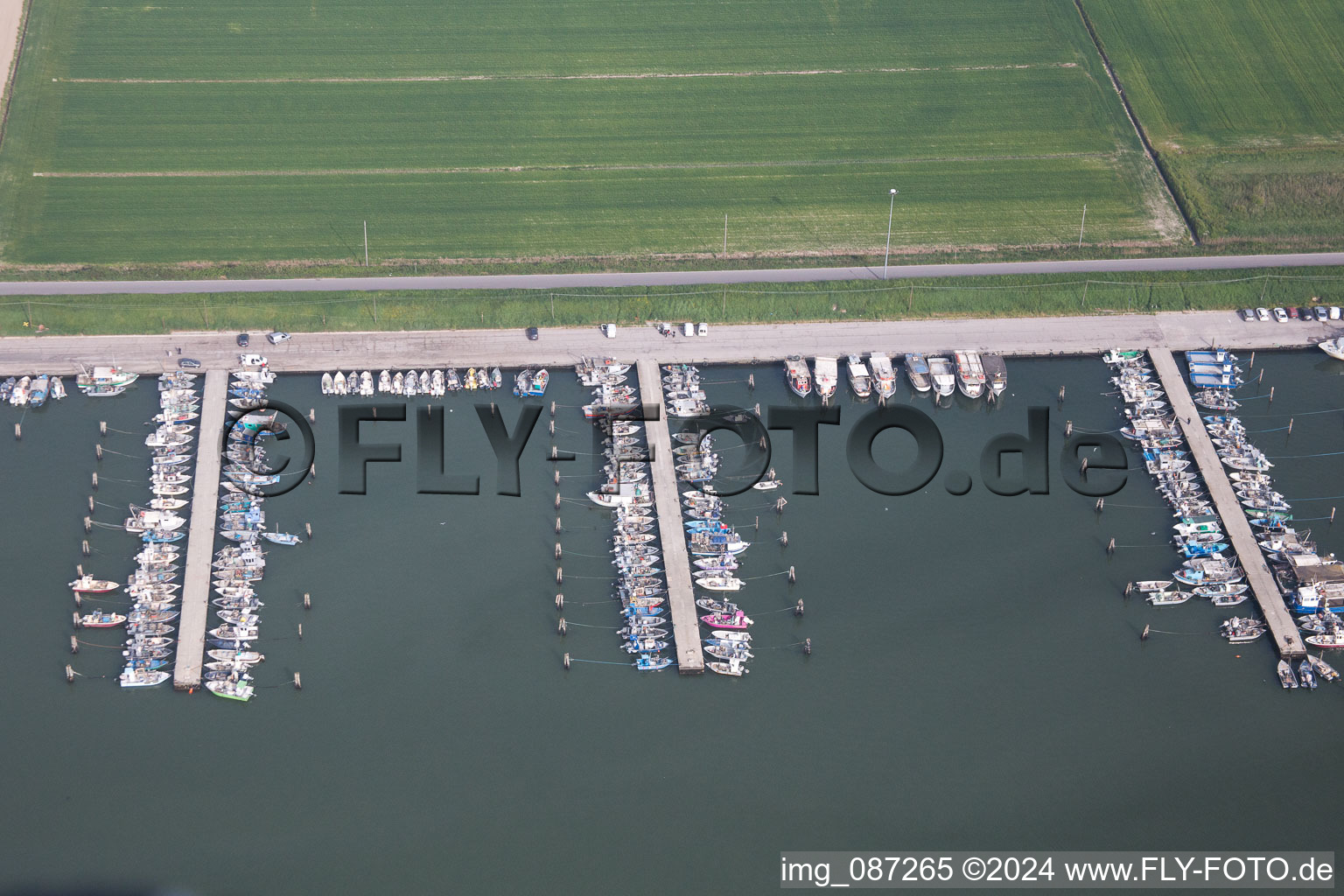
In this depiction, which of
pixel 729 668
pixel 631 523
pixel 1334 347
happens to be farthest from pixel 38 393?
pixel 1334 347

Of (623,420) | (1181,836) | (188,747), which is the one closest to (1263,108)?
(623,420)

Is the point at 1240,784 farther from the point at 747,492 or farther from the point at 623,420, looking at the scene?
the point at 623,420

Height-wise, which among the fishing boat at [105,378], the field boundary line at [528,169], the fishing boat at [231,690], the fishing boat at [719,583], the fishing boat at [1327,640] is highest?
the field boundary line at [528,169]

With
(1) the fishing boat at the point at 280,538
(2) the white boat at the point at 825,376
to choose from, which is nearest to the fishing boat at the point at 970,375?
(2) the white boat at the point at 825,376

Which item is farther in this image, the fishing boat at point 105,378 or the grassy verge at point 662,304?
the grassy verge at point 662,304

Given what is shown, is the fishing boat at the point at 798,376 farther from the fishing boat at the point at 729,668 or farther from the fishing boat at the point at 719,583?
the fishing boat at the point at 729,668

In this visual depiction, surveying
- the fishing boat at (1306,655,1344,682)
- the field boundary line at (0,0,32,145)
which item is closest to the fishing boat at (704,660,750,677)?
the fishing boat at (1306,655,1344,682)

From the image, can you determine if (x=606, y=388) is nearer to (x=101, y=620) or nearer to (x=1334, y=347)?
(x=101, y=620)
